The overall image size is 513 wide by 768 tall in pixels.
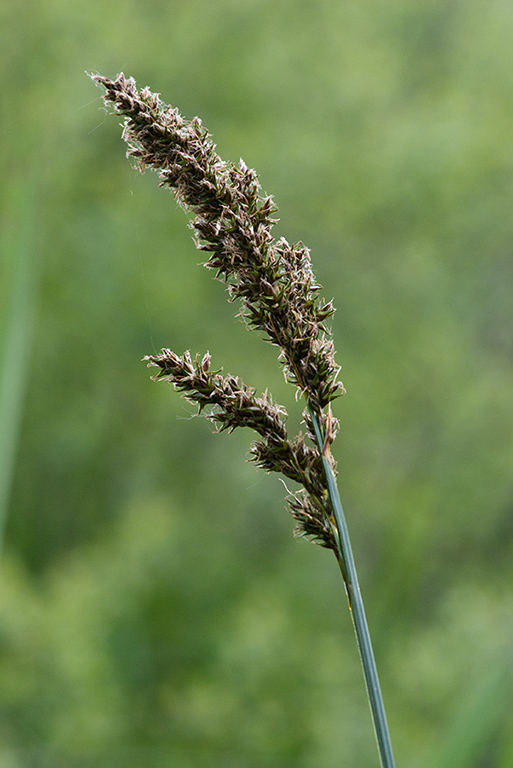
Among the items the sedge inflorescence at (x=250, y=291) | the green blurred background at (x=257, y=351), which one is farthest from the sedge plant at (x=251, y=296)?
the green blurred background at (x=257, y=351)

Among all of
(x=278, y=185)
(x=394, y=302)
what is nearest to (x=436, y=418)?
(x=394, y=302)

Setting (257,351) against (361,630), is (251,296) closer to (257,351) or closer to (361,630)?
(361,630)

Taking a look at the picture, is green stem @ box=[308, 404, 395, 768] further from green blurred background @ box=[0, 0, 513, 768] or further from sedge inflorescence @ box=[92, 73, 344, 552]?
green blurred background @ box=[0, 0, 513, 768]

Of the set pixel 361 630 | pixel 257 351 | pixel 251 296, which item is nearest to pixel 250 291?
pixel 251 296

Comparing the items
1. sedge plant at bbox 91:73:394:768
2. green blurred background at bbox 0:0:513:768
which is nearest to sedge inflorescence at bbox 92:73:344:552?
sedge plant at bbox 91:73:394:768

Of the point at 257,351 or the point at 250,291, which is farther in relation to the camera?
the point at 257,351

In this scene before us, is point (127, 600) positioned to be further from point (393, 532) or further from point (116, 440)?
point (393, 532)

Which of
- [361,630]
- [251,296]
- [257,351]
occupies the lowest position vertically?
[361,630]

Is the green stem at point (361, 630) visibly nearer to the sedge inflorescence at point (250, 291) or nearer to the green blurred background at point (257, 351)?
the sedge inflorescence at point (250, 291)
